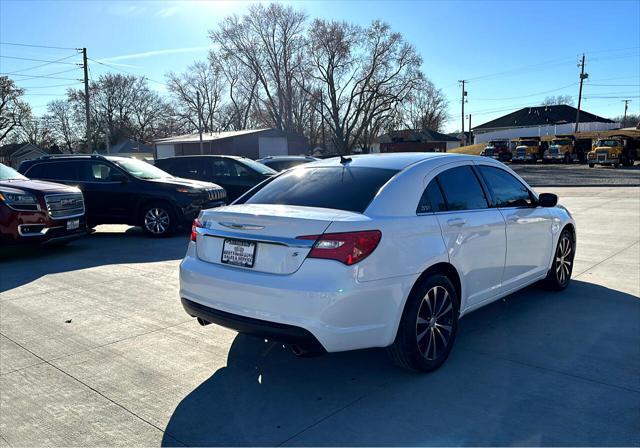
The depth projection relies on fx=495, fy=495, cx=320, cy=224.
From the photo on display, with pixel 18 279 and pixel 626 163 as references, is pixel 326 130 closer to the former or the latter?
pixel 626 163

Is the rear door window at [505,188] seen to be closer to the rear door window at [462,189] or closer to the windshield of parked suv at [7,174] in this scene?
the rear door window at [462,189]

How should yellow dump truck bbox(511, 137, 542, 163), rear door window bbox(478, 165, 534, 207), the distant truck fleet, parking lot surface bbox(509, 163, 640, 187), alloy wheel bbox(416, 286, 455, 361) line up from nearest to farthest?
alloy wheel bbox(416, 286, 455, 361)
rear door window bbox(478, 165, 534, 207)
parking lot surface bbox(509, 163, 640, 187)
the distant truck fleet
yellow dump truck bbox(511, 137, 542, 163)

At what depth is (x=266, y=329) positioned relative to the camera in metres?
3.24

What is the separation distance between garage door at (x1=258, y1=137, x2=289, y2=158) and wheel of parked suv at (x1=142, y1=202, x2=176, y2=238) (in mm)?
37351

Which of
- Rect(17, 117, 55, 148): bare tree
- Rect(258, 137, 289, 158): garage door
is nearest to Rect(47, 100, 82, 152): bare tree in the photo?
Rect(17, 117, 55, 148): bare tree

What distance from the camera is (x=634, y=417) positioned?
305 cm

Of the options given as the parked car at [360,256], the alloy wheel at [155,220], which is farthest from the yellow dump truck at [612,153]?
the parked car at [360,256]

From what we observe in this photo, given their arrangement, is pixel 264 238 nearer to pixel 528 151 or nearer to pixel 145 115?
pixel 528 151

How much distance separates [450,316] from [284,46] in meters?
63.1

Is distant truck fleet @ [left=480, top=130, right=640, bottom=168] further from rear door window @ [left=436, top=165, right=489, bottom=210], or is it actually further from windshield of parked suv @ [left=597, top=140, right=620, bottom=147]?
rear door window @ [left=436, top=165, right=489, bottom=210]

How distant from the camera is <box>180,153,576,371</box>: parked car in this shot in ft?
10.4

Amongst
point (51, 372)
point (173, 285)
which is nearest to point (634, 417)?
point (51, 372)

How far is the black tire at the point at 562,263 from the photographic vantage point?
562 cm

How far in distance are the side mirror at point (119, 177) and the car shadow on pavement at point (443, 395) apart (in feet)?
23.1
